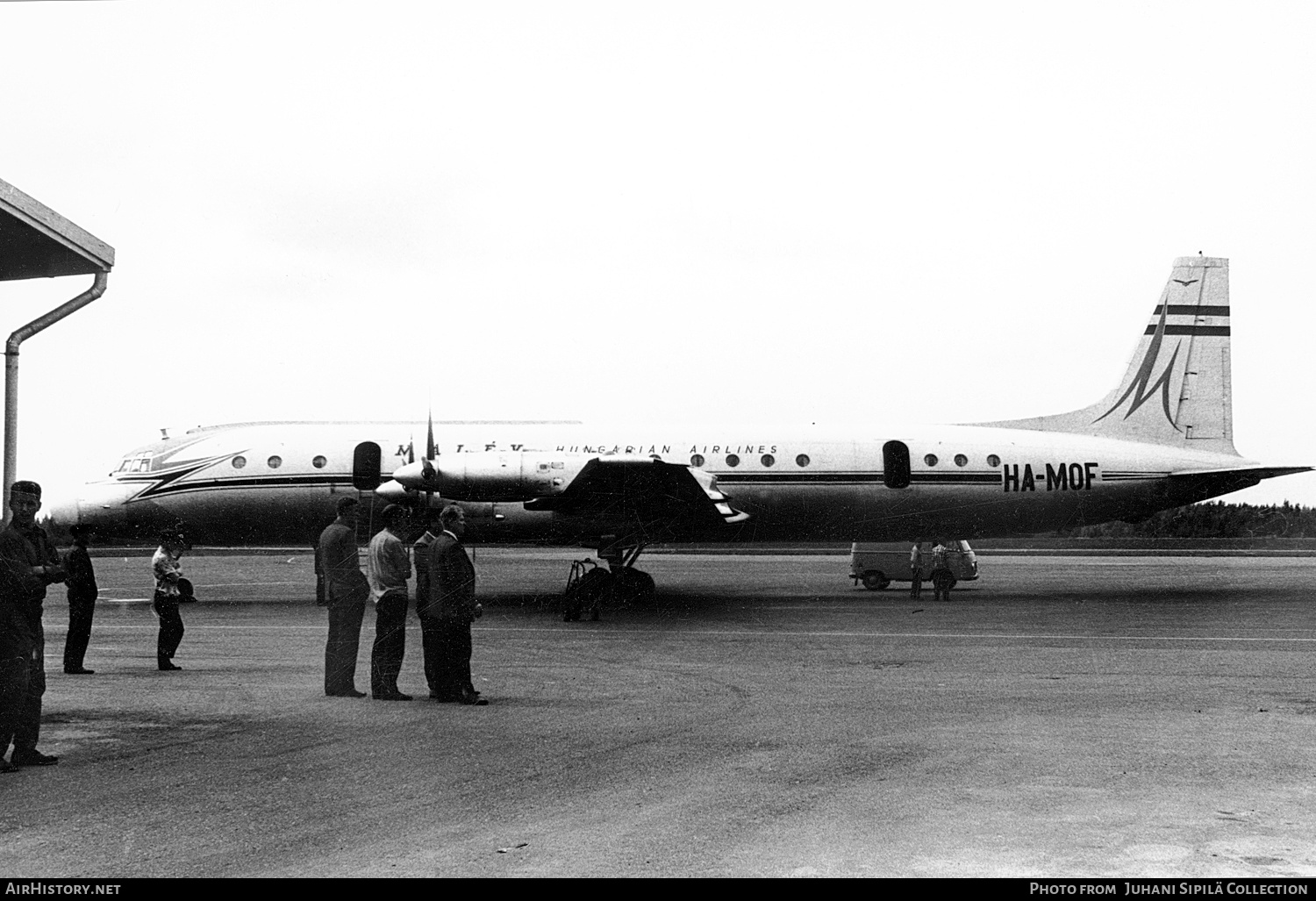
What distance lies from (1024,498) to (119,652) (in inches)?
619

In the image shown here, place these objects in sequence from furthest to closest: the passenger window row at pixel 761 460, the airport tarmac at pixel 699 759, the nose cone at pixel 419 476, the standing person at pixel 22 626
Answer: the passenger window row at pixel 761 460, the nose cone at pixel 419 476, the standing person at pixel 22 626, the airport tarmac at pixel 699 759

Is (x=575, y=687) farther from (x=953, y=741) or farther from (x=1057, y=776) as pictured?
(x=1057, y=776)

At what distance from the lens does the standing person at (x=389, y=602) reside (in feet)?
33.7

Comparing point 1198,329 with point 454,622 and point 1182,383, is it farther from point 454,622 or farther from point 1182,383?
point 454,622

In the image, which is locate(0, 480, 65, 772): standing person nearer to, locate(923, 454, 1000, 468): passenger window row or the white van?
locate(923, 454, 1000, 468): passenger window row

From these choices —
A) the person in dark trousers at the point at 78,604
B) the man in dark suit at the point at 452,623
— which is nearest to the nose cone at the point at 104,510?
the person in dark trousers at the point at 78,604

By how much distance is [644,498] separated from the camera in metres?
18.2

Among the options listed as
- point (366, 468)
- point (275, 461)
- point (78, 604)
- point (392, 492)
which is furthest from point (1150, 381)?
point (78, 604)

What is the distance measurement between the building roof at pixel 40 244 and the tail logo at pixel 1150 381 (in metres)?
18.6

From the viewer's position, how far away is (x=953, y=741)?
320 inches

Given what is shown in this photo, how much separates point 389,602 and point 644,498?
8.11 meters

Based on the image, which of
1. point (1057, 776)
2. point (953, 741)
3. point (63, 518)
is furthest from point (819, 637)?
point (63, 518)

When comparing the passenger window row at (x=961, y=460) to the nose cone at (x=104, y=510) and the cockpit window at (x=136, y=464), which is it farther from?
the nose cone at (x=104, y=510)

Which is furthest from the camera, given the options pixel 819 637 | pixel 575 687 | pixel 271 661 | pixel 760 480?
pixel 760 480
